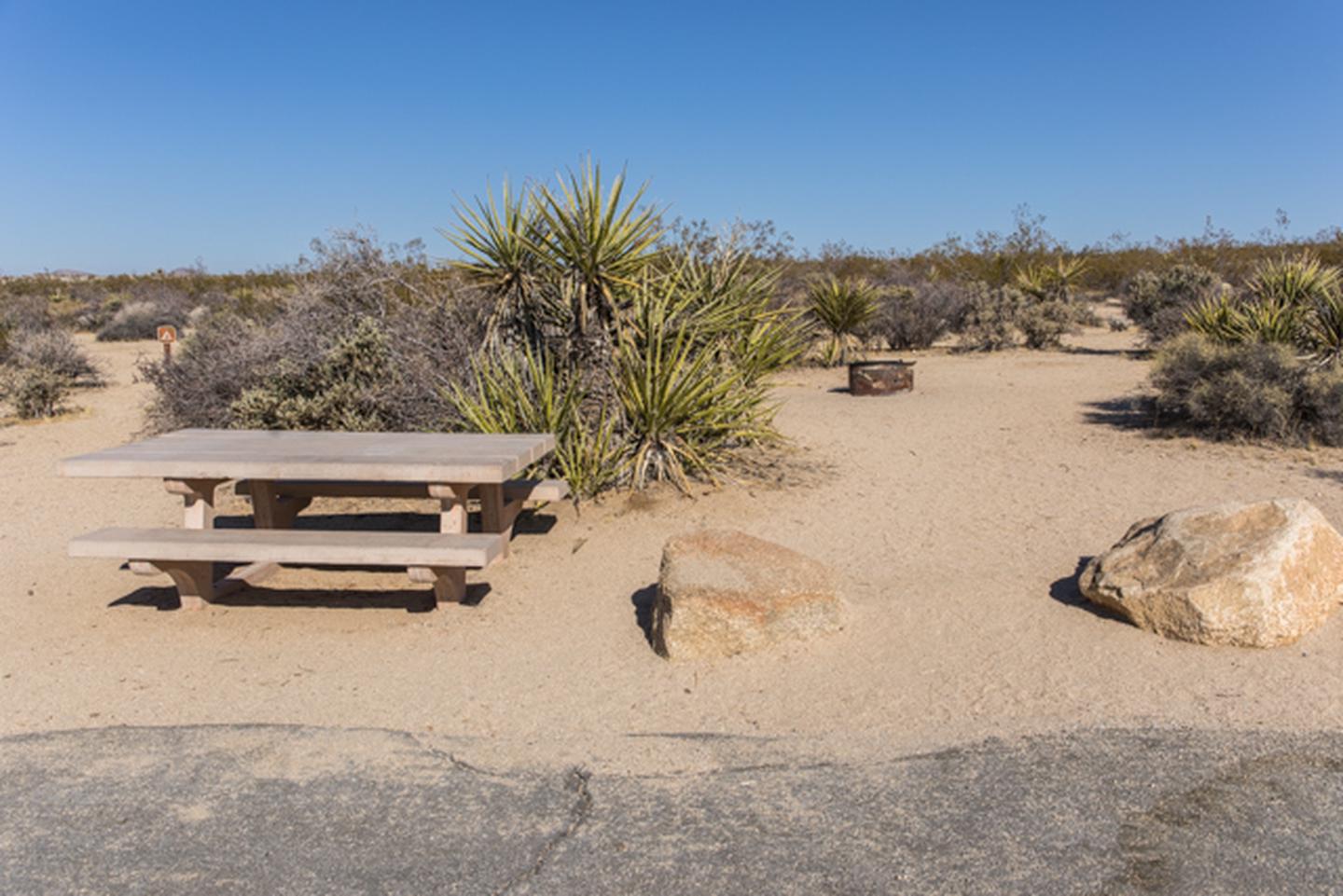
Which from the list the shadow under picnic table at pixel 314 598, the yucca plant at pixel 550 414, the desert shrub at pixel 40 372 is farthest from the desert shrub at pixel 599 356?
the desert shrub at pixel 40 372

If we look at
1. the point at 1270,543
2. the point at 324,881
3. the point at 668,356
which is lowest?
the point at 324,881

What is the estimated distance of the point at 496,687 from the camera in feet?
14.4

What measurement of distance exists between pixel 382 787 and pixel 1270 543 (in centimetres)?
381

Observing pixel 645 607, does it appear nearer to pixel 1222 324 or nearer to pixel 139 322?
pixel 1222 324

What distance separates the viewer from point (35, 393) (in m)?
12.5

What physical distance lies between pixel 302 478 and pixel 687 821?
9.61ft

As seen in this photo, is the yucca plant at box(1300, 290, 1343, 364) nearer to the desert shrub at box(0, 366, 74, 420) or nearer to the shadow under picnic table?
the shadow under picnic table

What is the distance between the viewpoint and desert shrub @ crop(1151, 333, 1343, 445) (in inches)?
356

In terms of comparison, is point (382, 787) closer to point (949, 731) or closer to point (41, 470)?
point (949, 731)

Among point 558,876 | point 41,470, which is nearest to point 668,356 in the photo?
point 558,876

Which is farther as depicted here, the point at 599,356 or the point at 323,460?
the point at 599,356

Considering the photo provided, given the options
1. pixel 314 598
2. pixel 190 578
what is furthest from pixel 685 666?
pixel 190 578

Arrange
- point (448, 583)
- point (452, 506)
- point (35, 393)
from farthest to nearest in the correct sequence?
point (35, 393) < point (448, 583) < point (452, 506)

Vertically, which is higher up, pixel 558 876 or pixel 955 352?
pixel 955 352
